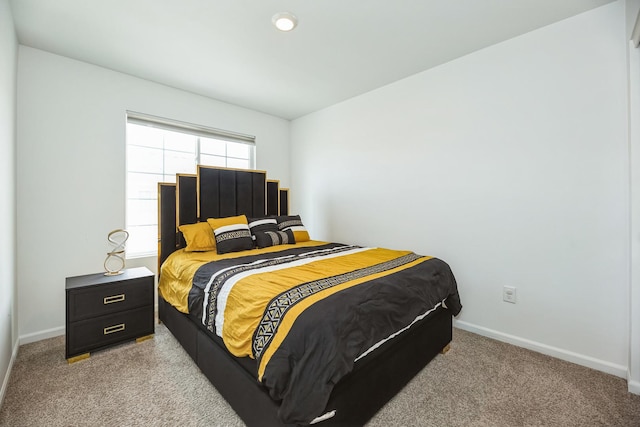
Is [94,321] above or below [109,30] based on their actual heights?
below

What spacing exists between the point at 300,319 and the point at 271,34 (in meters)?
2.17

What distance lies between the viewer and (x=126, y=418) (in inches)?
61.2

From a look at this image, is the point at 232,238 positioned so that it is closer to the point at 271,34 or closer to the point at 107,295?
the point at 107,295

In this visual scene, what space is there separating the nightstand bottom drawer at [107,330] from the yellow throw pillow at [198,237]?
0.66m

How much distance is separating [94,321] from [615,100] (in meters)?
4.15

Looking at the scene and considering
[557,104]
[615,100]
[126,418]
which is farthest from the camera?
[557,104]

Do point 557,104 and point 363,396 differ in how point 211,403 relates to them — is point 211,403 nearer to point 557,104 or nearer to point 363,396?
point 363,396

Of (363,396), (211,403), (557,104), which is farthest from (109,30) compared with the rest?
(557,104)

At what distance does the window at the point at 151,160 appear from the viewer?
10.1ft

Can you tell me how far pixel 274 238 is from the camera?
10.3ft

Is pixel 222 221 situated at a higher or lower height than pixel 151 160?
lower

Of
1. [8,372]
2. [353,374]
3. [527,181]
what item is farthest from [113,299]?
[527,181]

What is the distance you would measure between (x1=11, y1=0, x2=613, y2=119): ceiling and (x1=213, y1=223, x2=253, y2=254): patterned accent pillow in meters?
1.61

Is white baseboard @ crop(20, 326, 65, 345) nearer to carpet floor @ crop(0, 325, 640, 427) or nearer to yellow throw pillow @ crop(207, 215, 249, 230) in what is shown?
carpet floor @ crop(0, 325, 640, 427)
